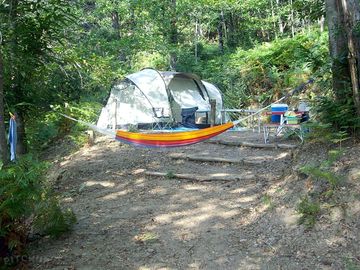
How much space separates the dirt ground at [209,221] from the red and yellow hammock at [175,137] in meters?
0.44

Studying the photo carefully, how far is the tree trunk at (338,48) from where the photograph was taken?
394 cm

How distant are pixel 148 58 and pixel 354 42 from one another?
12.7 meters

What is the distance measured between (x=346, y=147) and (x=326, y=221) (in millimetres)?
1045

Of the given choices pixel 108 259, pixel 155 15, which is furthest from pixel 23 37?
pixel 155 15

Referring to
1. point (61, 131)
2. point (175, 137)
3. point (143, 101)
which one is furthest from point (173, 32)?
point (175, 137)

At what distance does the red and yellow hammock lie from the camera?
5242mm

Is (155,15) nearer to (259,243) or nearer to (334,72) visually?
(334,72)

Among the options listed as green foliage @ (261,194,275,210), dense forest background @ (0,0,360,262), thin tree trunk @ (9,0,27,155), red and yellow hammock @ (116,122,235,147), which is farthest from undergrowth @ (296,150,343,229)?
thin tree trunk @ (9,0,27,155)

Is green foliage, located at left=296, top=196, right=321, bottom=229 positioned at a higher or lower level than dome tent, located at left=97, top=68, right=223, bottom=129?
lower

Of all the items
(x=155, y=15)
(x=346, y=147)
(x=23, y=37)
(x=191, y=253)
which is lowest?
(x=191, y=253)

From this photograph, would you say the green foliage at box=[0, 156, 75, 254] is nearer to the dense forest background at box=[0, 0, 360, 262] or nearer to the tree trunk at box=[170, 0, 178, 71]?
the dense forest background at box=[0, 0, 360, 262]

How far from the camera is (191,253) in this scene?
302 centimetres

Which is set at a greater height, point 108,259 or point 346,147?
point 346,147

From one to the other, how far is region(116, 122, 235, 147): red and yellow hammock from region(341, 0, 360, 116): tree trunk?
1.90 meters
